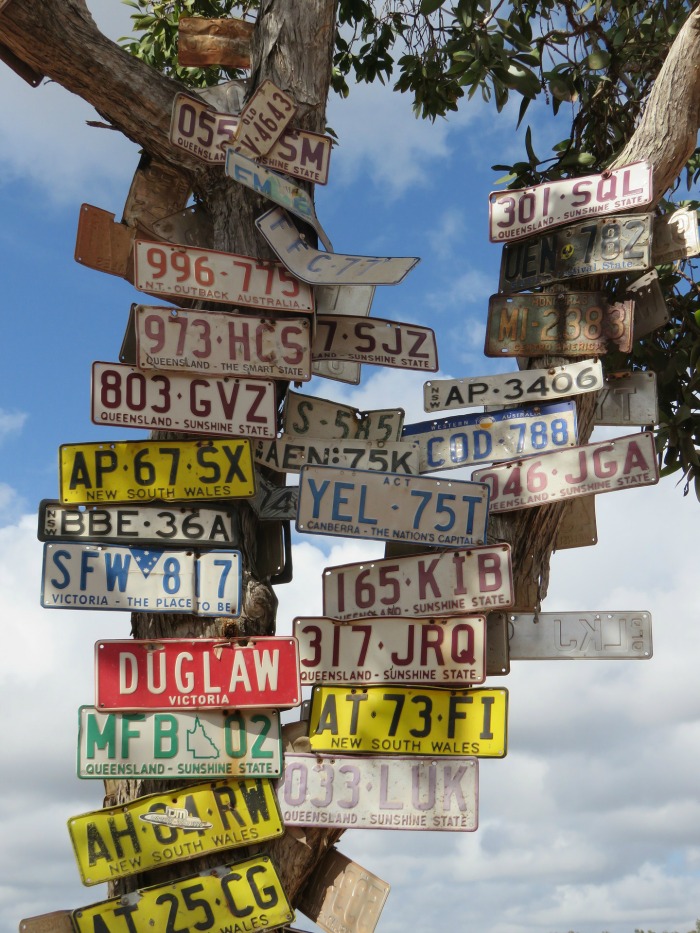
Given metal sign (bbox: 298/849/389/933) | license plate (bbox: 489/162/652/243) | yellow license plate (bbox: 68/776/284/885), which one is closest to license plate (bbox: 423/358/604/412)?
license plate (bbox: 489/162/652/243)

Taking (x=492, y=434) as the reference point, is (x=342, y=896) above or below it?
below

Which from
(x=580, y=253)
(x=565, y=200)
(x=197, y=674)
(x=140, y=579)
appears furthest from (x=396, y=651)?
(x=565, y=200)

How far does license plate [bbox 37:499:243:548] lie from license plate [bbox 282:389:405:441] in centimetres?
64

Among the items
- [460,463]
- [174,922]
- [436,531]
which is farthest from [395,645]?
[174,922]

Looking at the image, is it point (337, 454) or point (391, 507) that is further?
point (337, 454)

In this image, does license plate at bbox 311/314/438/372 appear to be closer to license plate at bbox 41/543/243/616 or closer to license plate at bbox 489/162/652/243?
Result: license plate at bbox 489/162/652/243

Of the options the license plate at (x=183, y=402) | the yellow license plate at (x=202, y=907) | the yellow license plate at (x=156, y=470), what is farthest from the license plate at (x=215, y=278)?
the yellow license plate at (x=202, y=907)

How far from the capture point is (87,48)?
513cm

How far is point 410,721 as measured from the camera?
4305mm

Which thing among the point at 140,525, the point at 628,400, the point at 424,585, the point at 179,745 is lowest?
the point at 179,745

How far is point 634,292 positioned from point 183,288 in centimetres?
216

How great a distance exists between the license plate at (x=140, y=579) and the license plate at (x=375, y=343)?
3.73ft

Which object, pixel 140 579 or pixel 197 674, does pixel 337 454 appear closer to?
pixel 140 579

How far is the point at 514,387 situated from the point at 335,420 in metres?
0.82
